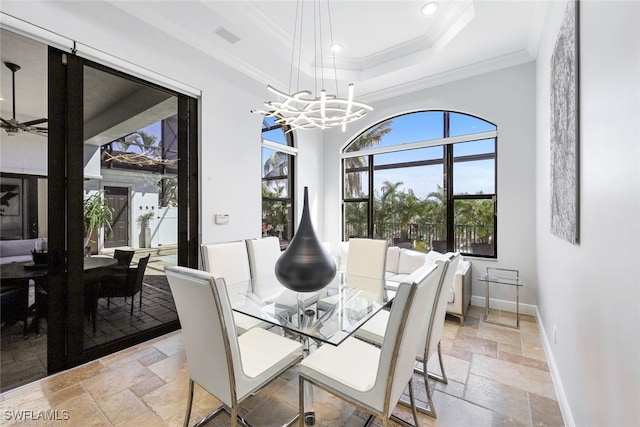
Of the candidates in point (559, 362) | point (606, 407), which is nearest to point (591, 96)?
point (606, 407)

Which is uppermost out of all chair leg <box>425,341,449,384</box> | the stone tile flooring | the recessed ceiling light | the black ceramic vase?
the recessed ceiling light

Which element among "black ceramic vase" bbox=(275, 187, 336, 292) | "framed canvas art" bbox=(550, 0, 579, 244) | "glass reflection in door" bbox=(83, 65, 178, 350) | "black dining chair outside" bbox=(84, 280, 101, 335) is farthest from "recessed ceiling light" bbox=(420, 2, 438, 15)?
"black dining chair outside" bbox=(84, 280, 101, 335)

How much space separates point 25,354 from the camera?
2.19 meters

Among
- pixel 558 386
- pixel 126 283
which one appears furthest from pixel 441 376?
pixel 126 283

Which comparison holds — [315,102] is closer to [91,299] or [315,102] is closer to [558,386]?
[91,299]

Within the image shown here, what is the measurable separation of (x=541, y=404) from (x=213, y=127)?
4026 millimetres

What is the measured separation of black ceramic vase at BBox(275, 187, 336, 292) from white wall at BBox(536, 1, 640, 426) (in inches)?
55.3

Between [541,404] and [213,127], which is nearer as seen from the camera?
[541,404]

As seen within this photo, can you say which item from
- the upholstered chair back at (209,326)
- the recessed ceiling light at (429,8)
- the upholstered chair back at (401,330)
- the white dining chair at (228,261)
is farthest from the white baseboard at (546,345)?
the recessed ceiling light at (429,8)

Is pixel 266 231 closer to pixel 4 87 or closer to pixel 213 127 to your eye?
pixel 213 127

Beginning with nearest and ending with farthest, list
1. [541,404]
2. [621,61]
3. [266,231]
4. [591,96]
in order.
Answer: [621,61]
[591,96]
[541,404]
[266,231]

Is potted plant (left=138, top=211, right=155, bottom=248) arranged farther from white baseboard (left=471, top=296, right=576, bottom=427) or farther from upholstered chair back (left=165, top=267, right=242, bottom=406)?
white baseboard (left=471, top=296, right=576, bottom=427)

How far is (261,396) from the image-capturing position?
1.98 m

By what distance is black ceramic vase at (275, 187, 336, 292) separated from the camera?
187 centimetres
